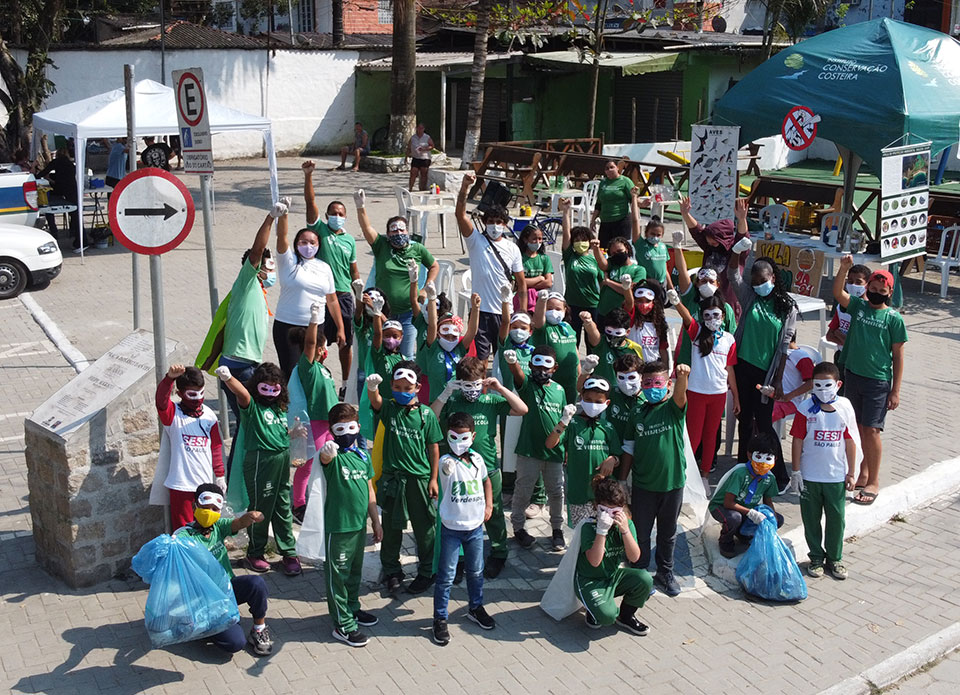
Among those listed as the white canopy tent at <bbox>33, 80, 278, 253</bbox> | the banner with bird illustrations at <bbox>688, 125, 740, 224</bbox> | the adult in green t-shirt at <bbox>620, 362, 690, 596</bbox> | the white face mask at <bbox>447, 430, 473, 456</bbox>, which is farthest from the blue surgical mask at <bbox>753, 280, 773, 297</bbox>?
the white canopy tent at <bbox>33, 80, 278, 253</bbox>

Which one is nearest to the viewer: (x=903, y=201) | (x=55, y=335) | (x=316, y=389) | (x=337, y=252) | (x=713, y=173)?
(x=316, y=389)

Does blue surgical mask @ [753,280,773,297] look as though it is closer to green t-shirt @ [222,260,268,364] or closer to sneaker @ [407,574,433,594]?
sneaker @ [407,574,433,594]

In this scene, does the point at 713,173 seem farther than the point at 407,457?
Yes

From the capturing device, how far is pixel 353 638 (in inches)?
244

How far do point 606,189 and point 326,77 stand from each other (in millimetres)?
20359

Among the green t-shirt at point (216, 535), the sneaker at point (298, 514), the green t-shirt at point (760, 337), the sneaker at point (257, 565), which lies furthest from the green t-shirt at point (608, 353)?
the green t-shirt at point (216, 535)

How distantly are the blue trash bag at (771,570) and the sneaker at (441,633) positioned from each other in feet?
7.00

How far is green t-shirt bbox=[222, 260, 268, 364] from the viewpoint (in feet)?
26.5

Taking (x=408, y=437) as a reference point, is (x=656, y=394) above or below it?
above

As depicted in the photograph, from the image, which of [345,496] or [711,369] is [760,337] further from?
[345,496]

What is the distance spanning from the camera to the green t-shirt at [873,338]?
818 cm

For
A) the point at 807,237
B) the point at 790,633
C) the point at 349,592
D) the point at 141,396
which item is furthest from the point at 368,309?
the point at 807,237

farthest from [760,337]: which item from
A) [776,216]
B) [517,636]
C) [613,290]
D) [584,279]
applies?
[776,216]

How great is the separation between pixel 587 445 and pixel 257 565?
2387 mm
